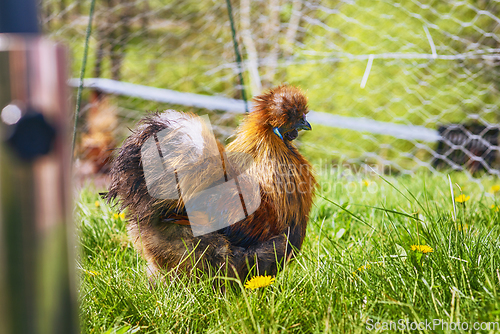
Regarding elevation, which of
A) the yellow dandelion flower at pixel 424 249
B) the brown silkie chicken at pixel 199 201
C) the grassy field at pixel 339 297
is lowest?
the grassy field at pixel 339 297

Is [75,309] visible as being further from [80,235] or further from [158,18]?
[158,18]

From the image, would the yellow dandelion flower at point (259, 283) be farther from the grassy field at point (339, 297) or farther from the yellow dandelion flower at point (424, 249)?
the yellow dandelion flower at point (424, 249)

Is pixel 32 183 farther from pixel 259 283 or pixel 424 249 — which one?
pixel 424 249

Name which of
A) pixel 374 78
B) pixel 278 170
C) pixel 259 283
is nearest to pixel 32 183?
pixel 259 283

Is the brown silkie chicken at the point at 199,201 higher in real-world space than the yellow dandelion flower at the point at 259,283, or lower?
higher

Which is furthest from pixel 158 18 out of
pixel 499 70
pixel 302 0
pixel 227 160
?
pixel 227 160

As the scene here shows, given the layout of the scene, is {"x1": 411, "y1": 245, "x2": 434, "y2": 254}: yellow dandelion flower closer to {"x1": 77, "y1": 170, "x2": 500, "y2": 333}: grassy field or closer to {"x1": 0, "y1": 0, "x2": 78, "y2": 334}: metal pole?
{"x1": 77, "y1": 170, "x2": 500, "y2": 333}: grassy field

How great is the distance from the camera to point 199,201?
3.90 ft

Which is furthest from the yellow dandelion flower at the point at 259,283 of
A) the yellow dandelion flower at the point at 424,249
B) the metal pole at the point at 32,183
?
the metal pole at the point at 32,183

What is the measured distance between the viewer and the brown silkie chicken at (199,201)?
1.18 m

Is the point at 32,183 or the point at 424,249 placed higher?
the point at 32,183

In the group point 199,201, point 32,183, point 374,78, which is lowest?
point 199,201

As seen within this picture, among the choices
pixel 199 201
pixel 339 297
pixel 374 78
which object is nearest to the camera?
pixel 339 297

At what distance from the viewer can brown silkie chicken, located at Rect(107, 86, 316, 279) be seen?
1.18 m
